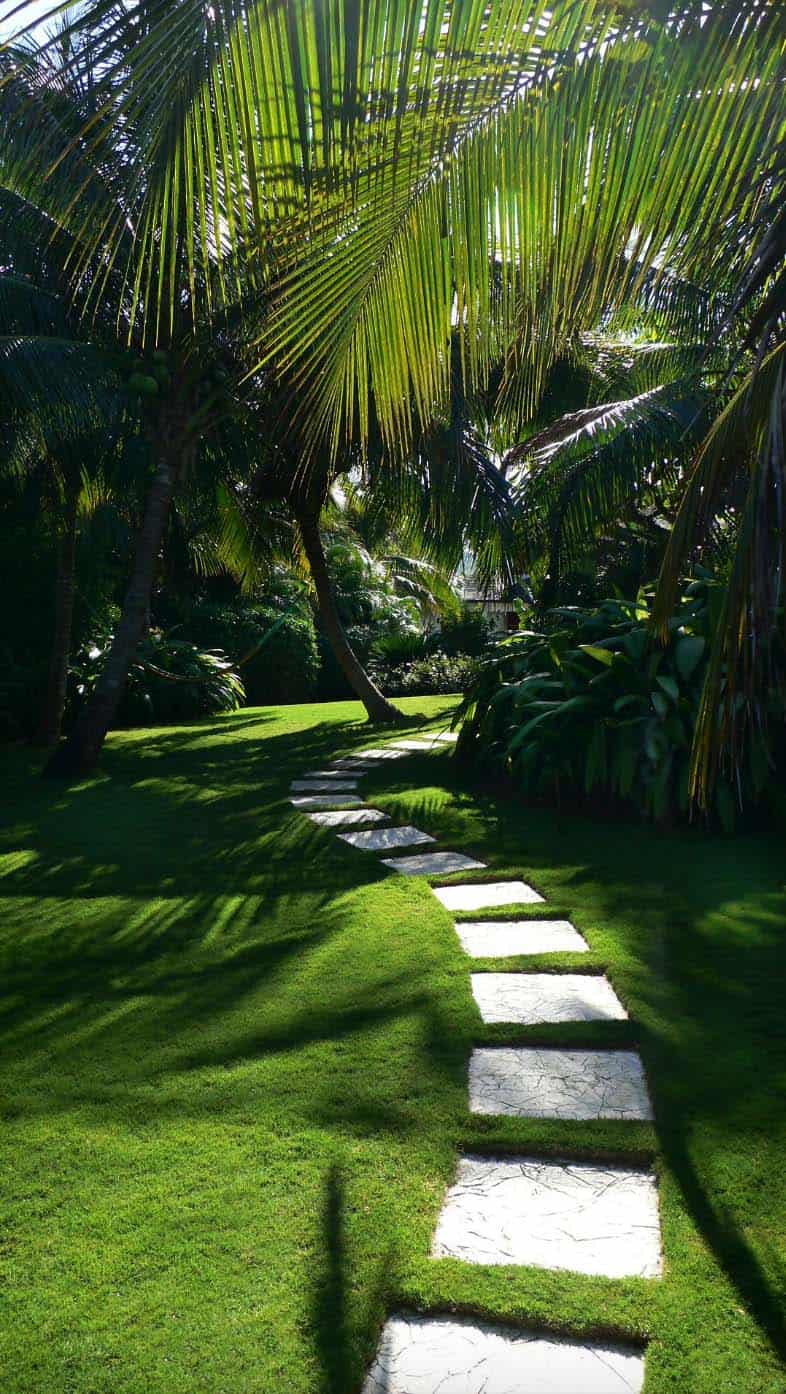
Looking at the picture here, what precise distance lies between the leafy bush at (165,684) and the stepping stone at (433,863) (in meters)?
7.11

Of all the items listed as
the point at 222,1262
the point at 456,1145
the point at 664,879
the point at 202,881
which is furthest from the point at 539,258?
the point at 202,881

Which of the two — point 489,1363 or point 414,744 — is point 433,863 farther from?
point 414,744

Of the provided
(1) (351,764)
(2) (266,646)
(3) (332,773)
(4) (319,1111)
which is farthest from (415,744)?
(4) (319,1111)

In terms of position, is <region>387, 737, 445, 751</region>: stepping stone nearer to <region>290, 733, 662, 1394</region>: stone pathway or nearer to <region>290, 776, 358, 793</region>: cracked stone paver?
<region>290, 776, 358, 793</region>: cracked stone paver

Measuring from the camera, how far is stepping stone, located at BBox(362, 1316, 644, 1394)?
1956 mm

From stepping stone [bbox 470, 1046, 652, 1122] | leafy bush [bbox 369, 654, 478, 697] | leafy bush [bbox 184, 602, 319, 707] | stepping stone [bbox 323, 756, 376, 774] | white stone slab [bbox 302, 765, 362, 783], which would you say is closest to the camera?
stepping stone [bbox 470, 1046, 652, 1122]

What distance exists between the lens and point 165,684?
14.3 m

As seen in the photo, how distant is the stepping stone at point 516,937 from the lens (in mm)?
4426

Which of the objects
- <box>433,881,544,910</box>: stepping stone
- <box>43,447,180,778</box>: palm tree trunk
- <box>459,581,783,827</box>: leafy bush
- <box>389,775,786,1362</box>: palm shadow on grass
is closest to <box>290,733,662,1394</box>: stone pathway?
<box>389,775,786,1362</box>: palm shadow on grass

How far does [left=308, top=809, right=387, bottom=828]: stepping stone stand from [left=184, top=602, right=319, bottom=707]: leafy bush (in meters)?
9.43

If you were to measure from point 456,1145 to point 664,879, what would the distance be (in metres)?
2.91

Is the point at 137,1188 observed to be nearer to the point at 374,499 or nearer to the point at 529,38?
the point at 529,38

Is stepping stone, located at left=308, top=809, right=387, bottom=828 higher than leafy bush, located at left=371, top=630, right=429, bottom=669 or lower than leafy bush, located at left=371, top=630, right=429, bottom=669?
lower

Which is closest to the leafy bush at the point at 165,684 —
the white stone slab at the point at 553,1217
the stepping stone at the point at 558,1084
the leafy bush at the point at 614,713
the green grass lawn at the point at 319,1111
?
the leafy bush at the point at 614,713
